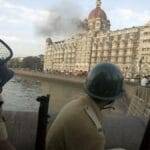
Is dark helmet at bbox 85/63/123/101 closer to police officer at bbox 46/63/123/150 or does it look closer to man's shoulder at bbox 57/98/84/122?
police officer at bbox 46/63/123/150

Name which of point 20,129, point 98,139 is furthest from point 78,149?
point 20,129

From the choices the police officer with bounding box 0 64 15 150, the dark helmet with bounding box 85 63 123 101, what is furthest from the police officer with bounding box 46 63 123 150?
the police officer with bounding box 0 64 15 150

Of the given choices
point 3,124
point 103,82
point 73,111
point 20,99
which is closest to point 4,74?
point 3,124

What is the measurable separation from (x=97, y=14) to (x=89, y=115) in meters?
92.9

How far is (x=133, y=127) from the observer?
13.9 ft

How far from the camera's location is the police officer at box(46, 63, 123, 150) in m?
2.17

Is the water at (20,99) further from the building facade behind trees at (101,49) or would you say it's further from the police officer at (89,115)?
the building facade behind trees at (101,49)

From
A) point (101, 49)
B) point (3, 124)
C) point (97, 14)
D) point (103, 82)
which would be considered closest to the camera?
point (3, 124)

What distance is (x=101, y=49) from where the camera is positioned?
80.8m

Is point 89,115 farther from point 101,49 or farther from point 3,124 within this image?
point 101,49

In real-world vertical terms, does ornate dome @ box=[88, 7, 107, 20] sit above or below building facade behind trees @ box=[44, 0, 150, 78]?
above

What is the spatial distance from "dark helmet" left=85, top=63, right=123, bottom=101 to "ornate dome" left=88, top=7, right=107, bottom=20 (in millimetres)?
91546

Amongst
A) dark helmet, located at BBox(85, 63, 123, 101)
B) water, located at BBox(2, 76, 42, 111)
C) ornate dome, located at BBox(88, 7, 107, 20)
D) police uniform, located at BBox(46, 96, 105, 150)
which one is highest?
ornate dome, located at BBox(88, 7, 107, 20)

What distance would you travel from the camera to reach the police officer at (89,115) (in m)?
2.17
